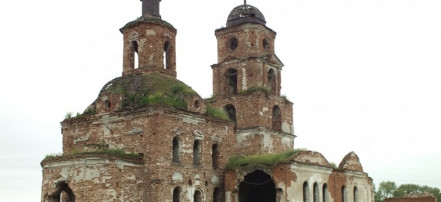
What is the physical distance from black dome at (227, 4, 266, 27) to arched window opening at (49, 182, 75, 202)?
13.9 metres

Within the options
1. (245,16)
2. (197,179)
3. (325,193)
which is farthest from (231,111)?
(197,179)

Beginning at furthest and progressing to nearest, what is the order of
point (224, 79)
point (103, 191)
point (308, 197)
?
point (224, 79), point (308, 197), point (103, 191)

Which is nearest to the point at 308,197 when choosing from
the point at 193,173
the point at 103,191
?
the point at 193,173

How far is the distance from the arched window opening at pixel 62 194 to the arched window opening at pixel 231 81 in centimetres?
1147

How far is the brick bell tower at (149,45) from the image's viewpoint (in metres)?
25.0

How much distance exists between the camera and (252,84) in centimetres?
3055

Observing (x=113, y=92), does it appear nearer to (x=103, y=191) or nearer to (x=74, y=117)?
(x=74, y=117)

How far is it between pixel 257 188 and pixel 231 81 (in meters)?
7.12

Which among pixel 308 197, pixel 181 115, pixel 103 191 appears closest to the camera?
pixel 103 191

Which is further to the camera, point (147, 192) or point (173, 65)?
point (173, 65)

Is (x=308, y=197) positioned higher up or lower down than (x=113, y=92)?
lower down

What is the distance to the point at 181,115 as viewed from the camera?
2291 cm

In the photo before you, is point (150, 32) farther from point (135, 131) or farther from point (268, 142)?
point (268, 142)

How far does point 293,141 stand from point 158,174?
12.2m
